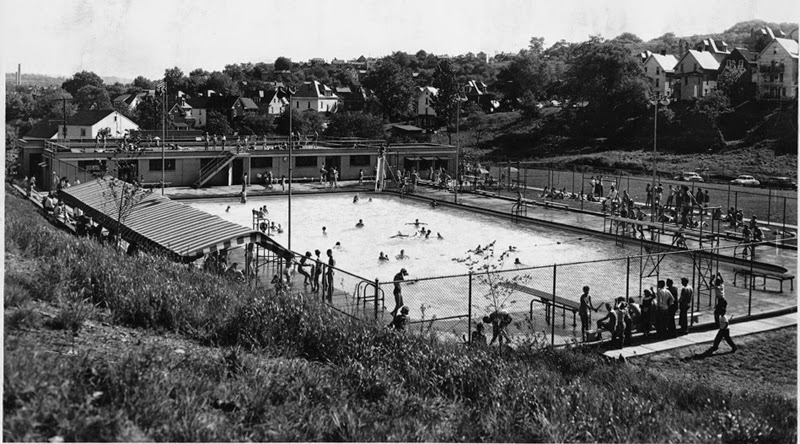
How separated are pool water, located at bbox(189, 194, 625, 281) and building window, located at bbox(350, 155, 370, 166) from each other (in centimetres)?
1206

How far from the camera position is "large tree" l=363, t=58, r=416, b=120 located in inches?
4744

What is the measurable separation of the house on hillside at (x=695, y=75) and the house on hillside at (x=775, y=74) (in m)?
9.97

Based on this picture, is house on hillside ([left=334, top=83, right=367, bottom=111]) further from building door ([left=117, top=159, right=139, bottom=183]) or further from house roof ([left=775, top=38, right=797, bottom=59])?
building door ([left=117, top=159, right=139, bottom=183])

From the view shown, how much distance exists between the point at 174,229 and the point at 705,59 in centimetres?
8958

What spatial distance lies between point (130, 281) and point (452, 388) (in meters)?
5.70

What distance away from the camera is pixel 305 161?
59062 millimetres

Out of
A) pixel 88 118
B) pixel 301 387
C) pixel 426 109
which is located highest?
pixel 426 109

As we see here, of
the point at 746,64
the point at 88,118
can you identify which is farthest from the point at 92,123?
the point at 746,64

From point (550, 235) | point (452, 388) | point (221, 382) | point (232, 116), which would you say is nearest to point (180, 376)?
point (221, 382)

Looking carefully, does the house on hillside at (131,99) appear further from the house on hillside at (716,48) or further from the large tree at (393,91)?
the house on hillside at (716,48)

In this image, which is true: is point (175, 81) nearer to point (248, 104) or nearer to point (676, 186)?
point (248, 104)

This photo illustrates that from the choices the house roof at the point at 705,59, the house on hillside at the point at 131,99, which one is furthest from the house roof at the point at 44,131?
the house roof at the point at 705,59

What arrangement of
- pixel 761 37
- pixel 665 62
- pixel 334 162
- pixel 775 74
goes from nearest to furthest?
pixel 334 162 → pixel 775 74 → pixel 761 37 → pixel 665 62

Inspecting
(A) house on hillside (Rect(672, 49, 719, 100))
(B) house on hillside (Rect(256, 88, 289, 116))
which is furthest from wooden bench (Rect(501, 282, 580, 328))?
(B) house on hillside (Rect(256, 88, 289, 116))
